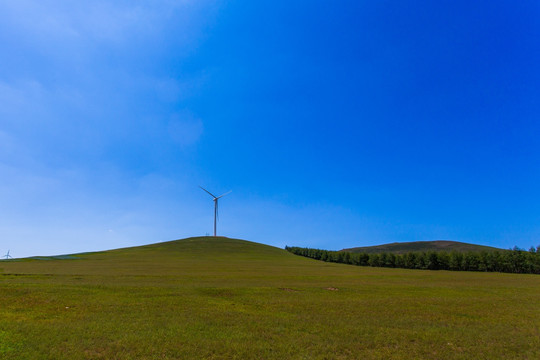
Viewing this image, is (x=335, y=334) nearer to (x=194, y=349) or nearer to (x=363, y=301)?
(x=194, y=349)

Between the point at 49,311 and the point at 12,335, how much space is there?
5.39 m

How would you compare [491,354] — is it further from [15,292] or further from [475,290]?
[15,292]

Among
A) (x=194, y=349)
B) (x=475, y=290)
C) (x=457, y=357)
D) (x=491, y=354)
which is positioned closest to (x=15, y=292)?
(x=194, y=349)

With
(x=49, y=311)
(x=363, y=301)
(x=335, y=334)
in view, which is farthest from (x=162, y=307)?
(x=363, y=301)

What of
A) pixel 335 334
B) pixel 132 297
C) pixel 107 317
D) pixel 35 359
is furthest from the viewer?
pixel 132 297

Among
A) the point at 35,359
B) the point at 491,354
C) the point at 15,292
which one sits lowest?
the point at 491,354

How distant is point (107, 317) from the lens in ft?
62.6

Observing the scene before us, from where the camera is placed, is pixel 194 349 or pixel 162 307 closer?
pixel 194 349

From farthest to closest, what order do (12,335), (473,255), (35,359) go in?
(473,255), (12,335), (35,359)

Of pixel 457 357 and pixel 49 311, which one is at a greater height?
pixel 49 311

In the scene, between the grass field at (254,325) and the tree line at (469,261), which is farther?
the tree line at (469,261)

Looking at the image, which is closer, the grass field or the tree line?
the grass field

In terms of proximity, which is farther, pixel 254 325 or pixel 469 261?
pixel 469 261

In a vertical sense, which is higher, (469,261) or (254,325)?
(469,261)
